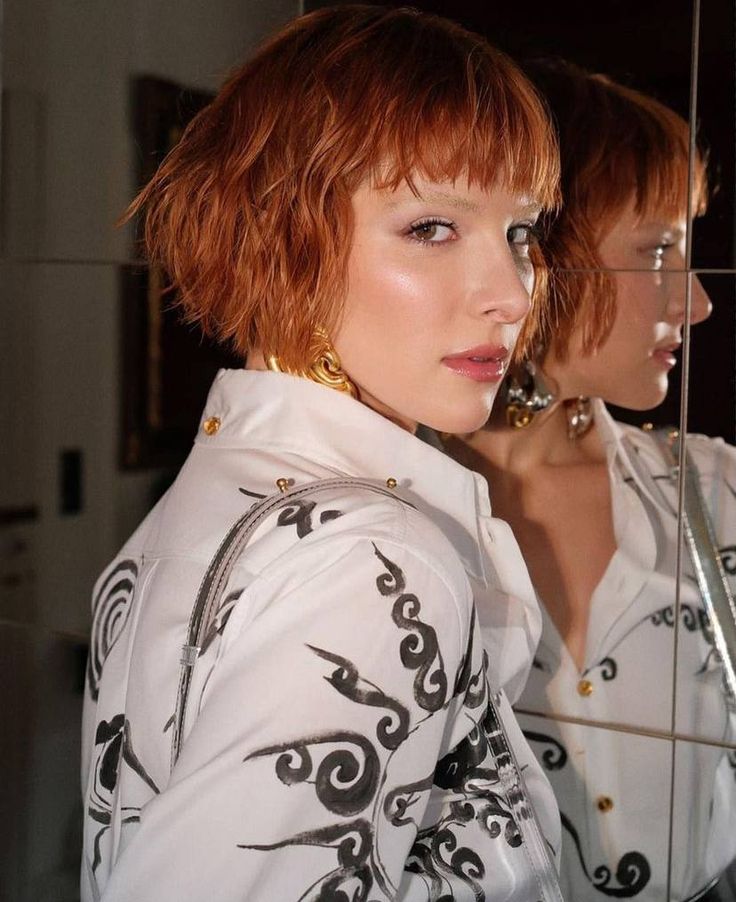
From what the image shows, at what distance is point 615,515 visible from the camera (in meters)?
1.19

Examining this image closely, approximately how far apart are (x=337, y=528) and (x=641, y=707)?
474 millimetres

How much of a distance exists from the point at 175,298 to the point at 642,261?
626mm

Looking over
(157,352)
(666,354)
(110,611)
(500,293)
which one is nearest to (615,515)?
(666,354)

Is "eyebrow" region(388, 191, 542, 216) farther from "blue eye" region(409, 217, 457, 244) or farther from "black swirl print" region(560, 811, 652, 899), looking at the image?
"black swirl print" region(560, 811, 652, 899)

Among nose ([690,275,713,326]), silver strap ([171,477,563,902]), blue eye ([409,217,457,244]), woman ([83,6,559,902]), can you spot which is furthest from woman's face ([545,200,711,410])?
silver strap ([171,477,563,902])

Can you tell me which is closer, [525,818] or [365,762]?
[365,762]

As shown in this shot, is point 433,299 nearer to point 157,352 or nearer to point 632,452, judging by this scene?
point 632,452

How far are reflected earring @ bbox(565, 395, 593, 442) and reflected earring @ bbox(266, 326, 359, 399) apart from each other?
0.26 metres

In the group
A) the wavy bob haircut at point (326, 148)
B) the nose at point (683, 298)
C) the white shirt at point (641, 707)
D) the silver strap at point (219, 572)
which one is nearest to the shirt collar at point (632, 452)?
the white shirt at point (641, 707)

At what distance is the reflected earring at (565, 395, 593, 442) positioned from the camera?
Result: 3.93 feet

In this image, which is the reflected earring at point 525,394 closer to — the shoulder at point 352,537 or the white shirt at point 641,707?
the white shirt at point 641,707

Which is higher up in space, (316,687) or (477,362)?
(477,362)

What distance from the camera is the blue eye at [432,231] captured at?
1.03 metres

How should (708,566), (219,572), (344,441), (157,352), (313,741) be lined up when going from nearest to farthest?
(313,741), (219,572), (344,441), (708,566), (157,352)
